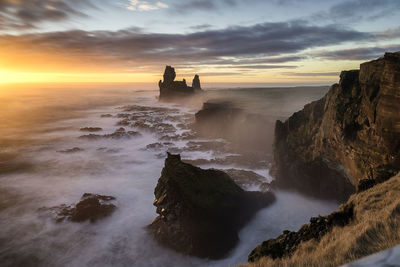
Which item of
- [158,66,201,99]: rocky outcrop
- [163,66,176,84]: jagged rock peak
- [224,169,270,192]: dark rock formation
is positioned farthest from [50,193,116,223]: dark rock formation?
[163,66,176,84]: jagged rock peak

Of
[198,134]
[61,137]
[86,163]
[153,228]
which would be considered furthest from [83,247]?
[61,137]

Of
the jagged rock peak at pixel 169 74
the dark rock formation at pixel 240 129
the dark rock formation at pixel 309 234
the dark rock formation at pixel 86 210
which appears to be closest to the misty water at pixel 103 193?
the dark rock formation at pixel 86 210

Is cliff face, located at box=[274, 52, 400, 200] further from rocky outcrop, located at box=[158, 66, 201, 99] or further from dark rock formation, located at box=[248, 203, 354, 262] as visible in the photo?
rocky outcrop, located at box=[158, 66, 201, 99]

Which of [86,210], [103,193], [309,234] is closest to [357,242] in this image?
[309,234]

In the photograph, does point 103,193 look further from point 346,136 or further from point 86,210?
point 346,136

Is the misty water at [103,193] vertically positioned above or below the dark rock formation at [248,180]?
below

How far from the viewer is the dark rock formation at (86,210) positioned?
21.8 m

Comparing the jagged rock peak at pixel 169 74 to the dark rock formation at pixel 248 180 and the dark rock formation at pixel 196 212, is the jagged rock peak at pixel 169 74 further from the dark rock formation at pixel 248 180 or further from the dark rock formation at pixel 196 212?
the dark rock formation at pixel 196 212

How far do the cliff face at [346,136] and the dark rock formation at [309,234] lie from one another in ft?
16.9

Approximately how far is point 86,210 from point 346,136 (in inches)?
945

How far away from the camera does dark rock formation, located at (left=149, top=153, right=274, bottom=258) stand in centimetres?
1700

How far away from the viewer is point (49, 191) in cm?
2891

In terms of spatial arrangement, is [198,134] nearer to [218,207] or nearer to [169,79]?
[218,207]

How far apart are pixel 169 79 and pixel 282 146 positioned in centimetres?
12365
